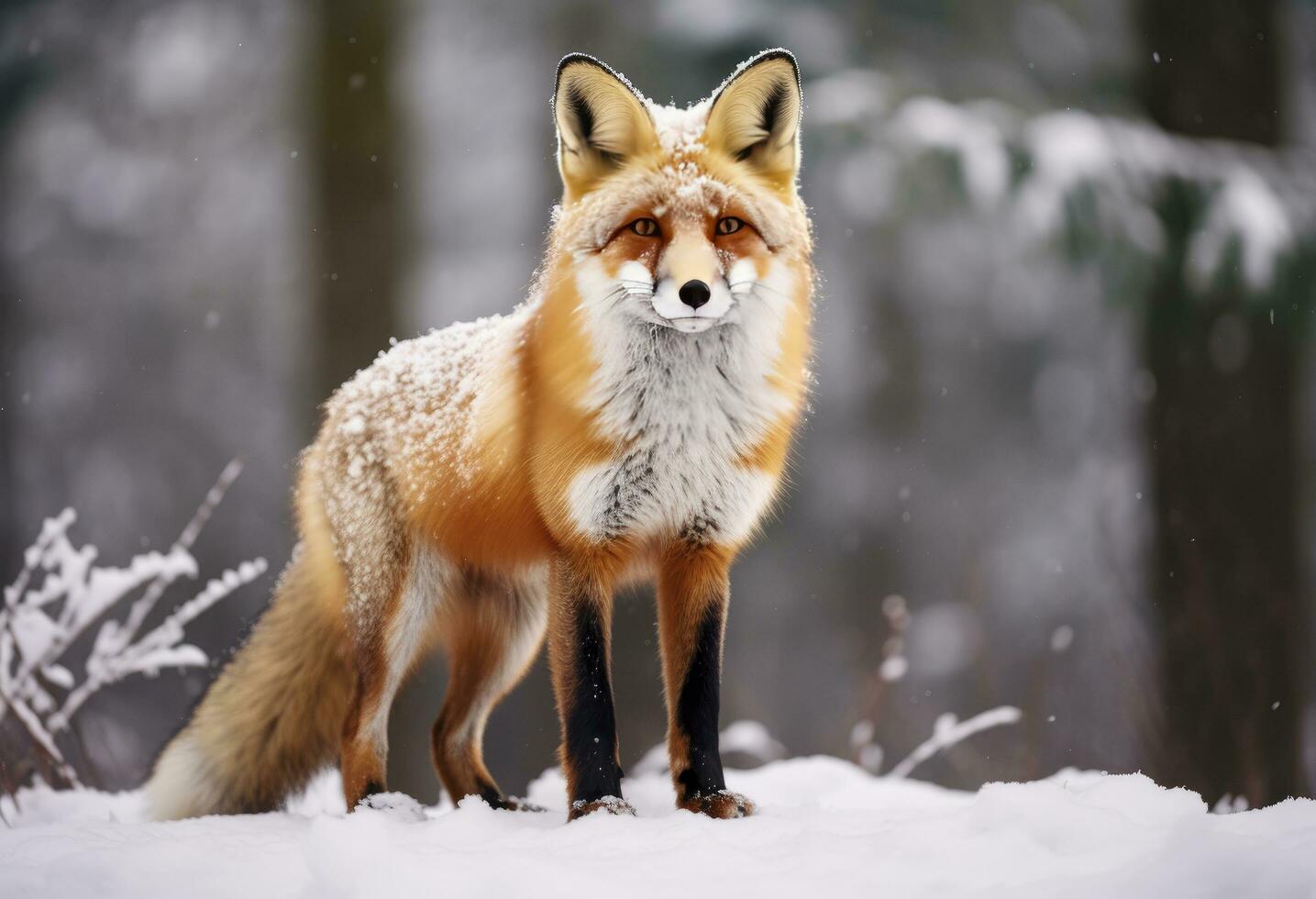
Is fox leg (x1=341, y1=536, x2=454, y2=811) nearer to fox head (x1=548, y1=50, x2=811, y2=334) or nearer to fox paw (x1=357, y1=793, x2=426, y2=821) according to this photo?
fox paw (x1=357, y1=793, x2=426, y2=821)

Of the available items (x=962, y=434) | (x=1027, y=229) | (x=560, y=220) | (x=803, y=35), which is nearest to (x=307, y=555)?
(x=560, y=220)

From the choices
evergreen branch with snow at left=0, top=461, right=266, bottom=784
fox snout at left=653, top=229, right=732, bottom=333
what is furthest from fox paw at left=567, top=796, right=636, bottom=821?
evergreen branch with snow at left=0, top=461, right=266, bottom=784

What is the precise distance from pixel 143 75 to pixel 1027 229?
162 inches

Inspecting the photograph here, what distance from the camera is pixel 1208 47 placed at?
4.11 m

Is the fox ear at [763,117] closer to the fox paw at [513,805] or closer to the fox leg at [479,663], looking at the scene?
the fox leg at [479,663]

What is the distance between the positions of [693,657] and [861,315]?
12.9 ft

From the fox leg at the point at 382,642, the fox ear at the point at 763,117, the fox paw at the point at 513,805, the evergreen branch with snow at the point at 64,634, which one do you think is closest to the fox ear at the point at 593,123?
the fox ear at the point at 763,117

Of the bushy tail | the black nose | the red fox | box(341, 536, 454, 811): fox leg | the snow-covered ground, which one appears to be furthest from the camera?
the bushy tail

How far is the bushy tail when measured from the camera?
2.65 m

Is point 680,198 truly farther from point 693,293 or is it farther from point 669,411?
point 669,411

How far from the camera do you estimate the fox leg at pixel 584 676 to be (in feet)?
7.20

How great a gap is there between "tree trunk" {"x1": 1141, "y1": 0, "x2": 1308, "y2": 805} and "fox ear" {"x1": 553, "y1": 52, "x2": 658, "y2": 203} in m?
2.87

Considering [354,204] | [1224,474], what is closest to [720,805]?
[354,204]

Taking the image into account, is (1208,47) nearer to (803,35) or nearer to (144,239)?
(803,35)
